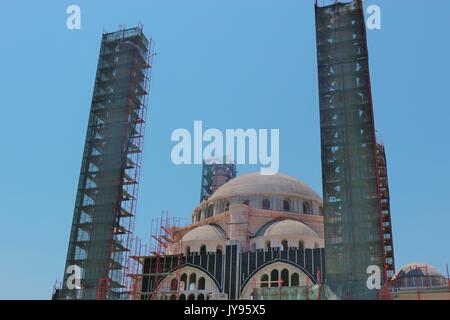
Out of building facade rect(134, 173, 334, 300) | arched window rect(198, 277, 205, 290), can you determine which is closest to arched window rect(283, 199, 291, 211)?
building facade rect(134, 173, 334, 300)

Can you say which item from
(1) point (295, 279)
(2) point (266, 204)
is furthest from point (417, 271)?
(2) point (266, 204)

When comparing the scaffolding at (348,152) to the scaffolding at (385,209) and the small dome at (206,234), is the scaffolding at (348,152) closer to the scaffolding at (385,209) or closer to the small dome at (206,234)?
the scaffolding at (385,209)

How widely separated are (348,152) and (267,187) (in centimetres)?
1639

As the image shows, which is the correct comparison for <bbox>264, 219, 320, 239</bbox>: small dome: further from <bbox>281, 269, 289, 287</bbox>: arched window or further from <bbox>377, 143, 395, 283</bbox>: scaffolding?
<bbox>377, 143, 395, 283</bbox>: scaffolding

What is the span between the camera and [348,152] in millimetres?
52750

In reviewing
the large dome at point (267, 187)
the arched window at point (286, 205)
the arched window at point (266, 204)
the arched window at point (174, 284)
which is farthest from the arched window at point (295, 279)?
the large dome at point (267, 187)

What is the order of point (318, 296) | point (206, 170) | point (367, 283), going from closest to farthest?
point (318, 296) < point (367, 283) < point (206, 170)

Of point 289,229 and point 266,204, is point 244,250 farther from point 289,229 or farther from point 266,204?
point 266,204

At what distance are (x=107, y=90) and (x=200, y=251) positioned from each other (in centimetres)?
2124

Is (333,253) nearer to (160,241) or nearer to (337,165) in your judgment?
(337,165)

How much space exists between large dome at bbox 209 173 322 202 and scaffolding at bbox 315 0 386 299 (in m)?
14.1
